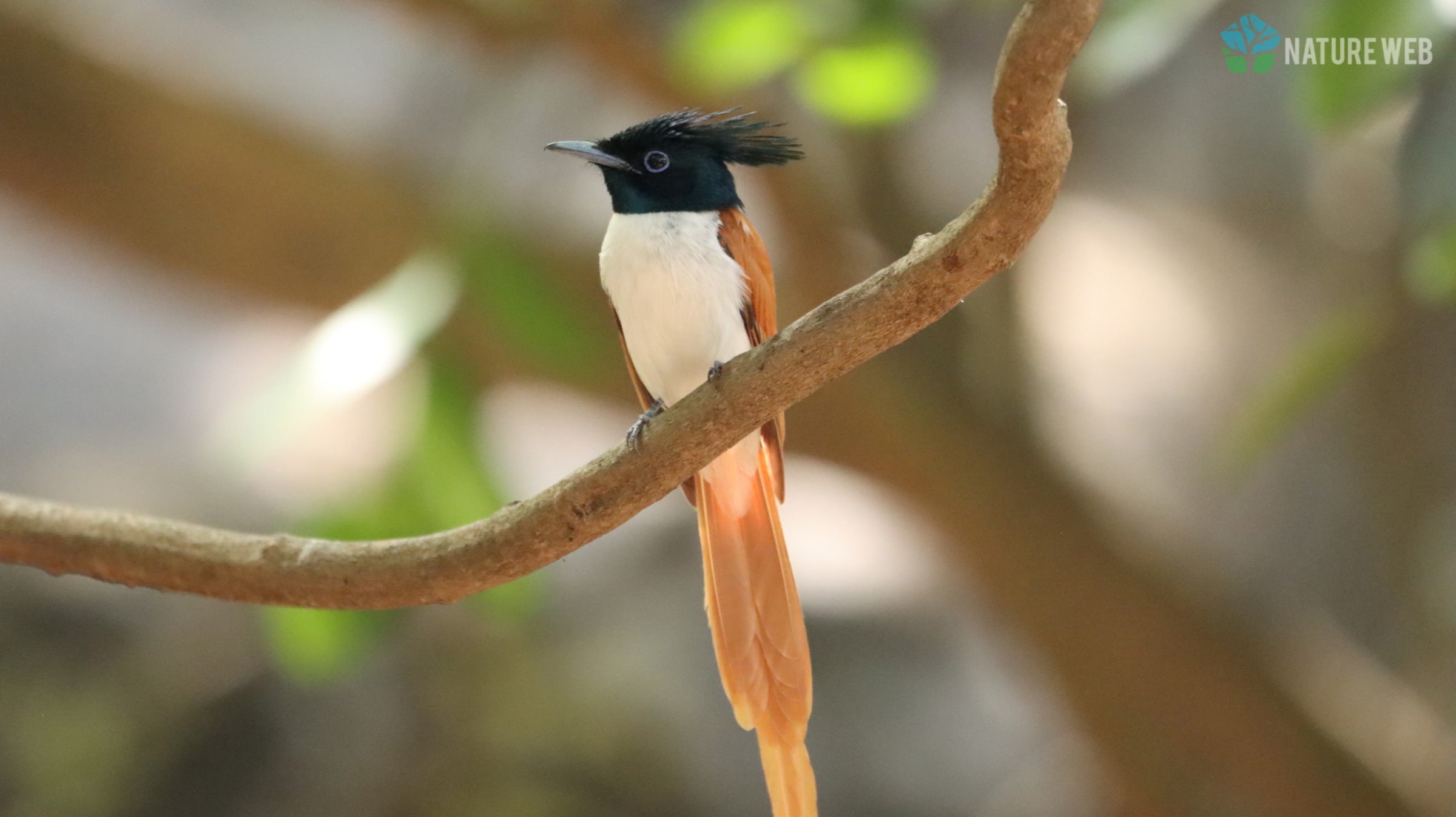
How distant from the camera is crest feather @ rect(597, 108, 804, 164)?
1.67m

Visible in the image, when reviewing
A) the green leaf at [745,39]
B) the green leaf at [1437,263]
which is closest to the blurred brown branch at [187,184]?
the green leaf at [745,39]

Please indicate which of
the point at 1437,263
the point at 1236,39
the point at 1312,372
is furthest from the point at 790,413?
the point at 1437,263

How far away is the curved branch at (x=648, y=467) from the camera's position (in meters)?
0.92

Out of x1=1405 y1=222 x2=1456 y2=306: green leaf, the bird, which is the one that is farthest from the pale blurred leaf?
x1=1405 y1=222 x2=1456 y2=306: green leaf

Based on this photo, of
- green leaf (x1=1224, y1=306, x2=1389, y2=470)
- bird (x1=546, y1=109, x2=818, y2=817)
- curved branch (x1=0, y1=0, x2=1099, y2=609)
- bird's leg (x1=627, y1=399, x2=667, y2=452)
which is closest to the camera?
curved branch (x1=0, y1=0, x2=1099, y2=609)

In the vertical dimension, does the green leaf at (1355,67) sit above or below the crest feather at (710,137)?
above

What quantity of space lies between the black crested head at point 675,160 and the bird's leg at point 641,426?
12.1 inches

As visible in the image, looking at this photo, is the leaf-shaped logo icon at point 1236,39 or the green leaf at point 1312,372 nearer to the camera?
the leaf-shaped logo icon at point 1236,39

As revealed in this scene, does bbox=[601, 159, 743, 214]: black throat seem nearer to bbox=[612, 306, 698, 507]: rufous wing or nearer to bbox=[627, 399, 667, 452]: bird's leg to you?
bbox=[612, 306, 698, 507]: rufous wing

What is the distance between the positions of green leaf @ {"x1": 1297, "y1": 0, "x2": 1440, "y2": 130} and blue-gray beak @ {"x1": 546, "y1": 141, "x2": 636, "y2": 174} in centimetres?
109

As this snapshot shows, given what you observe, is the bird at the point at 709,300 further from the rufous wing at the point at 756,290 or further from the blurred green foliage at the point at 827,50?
the blurred green foliage at the point at 827,50

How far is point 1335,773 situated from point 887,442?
4.17 ft

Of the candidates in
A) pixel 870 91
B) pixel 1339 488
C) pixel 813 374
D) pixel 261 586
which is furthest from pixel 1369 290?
pixel 261 586

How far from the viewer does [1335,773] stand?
2598mm
